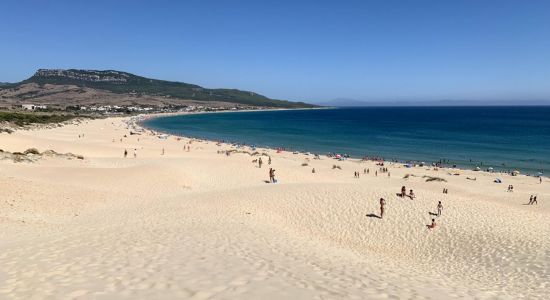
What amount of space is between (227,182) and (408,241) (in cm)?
1518

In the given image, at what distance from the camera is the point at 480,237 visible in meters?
15.1

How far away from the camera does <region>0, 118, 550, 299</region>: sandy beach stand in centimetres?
716

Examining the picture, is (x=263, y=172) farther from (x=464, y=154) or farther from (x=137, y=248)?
(x=464, y=154)

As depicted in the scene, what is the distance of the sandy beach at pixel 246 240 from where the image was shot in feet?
→ 23.5

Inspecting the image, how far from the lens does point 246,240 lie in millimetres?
11867

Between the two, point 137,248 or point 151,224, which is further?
point 151,224

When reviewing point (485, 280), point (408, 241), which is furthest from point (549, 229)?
point (485, 280)

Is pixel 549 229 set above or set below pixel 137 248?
below

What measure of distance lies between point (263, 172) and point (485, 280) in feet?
73.4

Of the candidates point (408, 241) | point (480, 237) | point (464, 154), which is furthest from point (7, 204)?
point (464, 154)

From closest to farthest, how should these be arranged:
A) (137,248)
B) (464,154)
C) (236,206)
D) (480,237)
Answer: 1. (137,248)
2. (480,237)
3. (236,206)
4. (464,154)

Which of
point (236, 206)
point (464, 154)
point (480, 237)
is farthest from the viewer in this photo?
point (464, 154)

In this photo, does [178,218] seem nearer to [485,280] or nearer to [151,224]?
[151,224]

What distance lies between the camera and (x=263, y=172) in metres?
31.8
